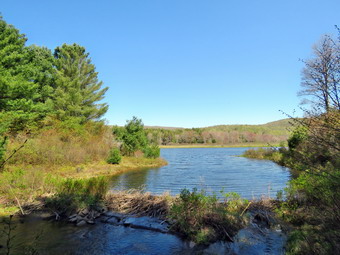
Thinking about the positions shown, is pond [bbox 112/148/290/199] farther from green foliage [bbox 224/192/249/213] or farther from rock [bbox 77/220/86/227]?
rock [bbox 77/220/86/227]

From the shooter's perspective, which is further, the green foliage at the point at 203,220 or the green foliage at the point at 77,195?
the green foliage at the point at 77,195

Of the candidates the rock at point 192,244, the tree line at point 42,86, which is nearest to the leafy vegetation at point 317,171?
the rock at point 192,244

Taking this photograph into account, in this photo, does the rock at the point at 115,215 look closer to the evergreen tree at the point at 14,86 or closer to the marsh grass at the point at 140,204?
the marsh grass at the point at 140,204

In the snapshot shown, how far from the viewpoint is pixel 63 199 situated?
9789mm

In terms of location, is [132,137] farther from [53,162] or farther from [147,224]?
[147,224]

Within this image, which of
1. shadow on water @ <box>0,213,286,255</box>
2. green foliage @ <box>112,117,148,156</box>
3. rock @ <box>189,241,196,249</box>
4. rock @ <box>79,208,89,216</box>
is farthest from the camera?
green foliage @ <box>112,117,148,156</box>

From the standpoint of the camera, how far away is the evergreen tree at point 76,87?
97.0 feet

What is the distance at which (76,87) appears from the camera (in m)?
32.0

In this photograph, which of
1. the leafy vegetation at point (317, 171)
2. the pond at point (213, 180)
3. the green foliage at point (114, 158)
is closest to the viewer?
the leafy vegetation at point (317, 171)

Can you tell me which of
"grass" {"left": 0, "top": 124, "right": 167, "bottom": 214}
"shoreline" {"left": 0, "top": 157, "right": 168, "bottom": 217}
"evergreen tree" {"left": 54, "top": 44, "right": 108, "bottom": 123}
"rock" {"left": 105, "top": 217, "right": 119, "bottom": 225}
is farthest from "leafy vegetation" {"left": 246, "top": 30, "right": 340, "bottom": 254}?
"evergreen tree" {"left": 54, "top": 44, "right": 108, "bottom": 123}

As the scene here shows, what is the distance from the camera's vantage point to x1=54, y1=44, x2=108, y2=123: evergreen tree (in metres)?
29.6

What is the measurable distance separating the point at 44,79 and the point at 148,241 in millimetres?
23460

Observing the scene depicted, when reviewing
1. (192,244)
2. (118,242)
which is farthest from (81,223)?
(192,244)

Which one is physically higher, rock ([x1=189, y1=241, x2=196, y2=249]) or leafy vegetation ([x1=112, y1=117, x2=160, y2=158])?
leafy vegetation ([x1=112, y1=117, x2=160, y2=158])
